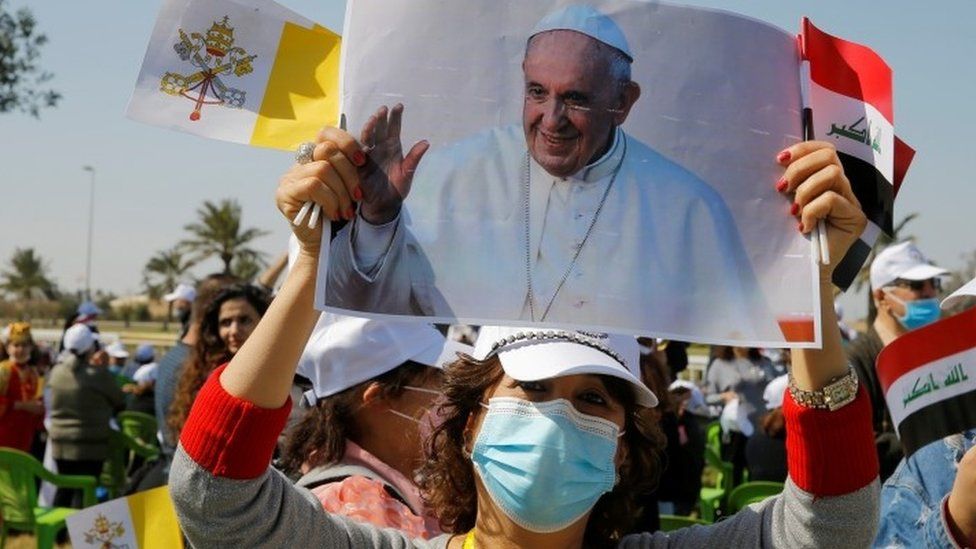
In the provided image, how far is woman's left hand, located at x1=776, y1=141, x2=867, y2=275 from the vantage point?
189 cm

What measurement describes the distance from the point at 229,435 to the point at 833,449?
0.98 m

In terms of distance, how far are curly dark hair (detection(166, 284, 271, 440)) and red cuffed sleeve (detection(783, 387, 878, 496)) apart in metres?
3.29

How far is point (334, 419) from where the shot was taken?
10.1 ft

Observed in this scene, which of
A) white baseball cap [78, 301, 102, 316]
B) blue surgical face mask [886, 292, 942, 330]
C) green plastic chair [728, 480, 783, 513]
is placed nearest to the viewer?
blue surgical face mask [886, 292, 942, 330]

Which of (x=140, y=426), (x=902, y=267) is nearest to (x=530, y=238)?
(x=902, y=267)

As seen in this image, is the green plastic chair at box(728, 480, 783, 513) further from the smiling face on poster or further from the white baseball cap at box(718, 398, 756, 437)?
the smiling face on poster

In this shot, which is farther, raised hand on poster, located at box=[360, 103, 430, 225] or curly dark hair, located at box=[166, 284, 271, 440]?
curly dark hair, located at box=[166, 284, 271, 440]

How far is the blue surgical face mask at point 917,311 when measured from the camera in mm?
5391

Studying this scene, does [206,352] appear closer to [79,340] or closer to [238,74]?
[238,74]

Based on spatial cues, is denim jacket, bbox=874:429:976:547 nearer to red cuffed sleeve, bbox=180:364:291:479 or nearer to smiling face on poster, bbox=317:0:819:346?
smiling face on poster, bbox=317:0:819:346

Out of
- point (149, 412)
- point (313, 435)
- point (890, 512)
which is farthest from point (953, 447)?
point (149, 412)

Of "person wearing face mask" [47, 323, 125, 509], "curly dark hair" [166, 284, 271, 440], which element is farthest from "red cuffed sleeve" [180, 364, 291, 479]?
"person wearing face mask" [47, 323, 125, 509]

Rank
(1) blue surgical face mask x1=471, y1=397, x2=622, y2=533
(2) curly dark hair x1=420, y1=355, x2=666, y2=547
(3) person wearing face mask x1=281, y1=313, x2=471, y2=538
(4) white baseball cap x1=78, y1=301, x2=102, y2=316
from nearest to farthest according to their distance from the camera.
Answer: (1) blue surgical face mask x1=471, y1=397, x2=622, y2=533 → (2) curly dark hair x1=420, y1=355, x2=666, y2=547 → (3) person wearing face mask x1=281, y1=313, x2=471, y2=538 → (4) white baseball cap x1=78, y1=301, x2=102, y2=316

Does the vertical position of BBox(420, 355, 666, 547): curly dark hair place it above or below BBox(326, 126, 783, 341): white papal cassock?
below
